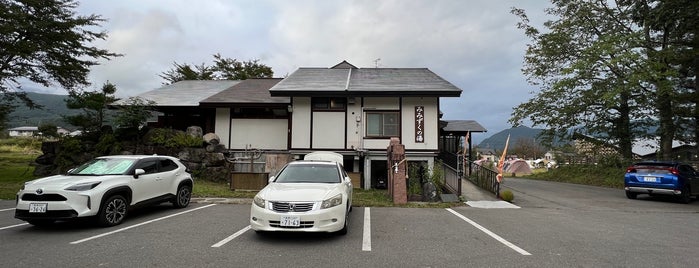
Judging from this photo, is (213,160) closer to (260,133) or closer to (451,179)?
(260,133)

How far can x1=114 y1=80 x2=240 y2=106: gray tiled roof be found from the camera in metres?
17.7

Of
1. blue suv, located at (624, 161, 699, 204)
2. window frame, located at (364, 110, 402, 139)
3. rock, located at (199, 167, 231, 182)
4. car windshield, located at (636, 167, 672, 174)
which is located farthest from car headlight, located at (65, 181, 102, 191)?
car windshield, located at (636, 167, 672, 174)

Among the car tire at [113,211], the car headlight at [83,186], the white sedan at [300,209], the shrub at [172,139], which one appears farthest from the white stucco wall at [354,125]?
the car headlight at [83,186]

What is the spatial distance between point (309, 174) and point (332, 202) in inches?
62.7

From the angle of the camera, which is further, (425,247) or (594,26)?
(594,26)

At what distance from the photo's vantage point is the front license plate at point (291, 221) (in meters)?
5.64

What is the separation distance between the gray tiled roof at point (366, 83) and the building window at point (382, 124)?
1.07 metres

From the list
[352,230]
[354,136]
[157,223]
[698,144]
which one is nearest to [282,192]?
[352,230]

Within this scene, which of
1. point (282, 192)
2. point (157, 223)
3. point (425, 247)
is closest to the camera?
point (425, 247)

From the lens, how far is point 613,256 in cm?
535

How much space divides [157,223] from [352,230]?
4.06 meters

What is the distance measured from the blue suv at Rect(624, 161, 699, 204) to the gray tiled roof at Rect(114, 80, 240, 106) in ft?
61.4

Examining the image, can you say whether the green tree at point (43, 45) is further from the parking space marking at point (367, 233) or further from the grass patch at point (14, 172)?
the parking space marking at point (367, 233)

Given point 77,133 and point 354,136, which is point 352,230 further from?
point 77,133
